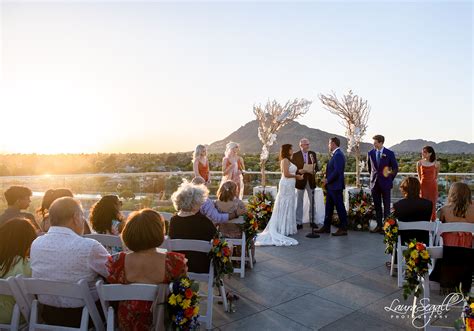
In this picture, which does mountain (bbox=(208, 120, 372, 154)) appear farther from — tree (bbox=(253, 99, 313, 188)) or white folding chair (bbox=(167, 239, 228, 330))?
white folding chair (bbox=(167, 239, 228, 330))

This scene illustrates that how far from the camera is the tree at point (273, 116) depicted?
8.69 meters

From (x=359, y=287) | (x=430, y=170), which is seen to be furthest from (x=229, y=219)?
(x=430, y=170)

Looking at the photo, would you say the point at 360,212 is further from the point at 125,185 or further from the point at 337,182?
the point at 125,185

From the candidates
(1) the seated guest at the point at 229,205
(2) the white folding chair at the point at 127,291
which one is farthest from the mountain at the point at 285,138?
(2) the white folding chair at the point at 127,291

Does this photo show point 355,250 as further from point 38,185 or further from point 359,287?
point 38,185

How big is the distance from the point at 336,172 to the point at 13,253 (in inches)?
227

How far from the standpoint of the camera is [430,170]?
280 inches

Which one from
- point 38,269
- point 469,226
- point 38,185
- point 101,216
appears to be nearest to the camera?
point 38,269

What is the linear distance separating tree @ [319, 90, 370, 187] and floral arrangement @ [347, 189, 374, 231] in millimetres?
514

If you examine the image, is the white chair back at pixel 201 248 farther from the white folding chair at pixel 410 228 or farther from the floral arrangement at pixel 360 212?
the floral arrangement at pixel 360 212

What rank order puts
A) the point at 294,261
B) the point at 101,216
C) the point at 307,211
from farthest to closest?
the point at 307,211 < the point at 294,261 < the point at 101,216

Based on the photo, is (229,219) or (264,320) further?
(229,219)

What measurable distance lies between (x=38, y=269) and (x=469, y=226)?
12.1 feet

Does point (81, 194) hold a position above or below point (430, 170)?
below
